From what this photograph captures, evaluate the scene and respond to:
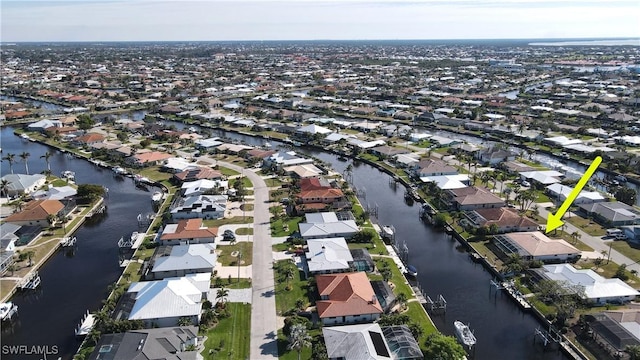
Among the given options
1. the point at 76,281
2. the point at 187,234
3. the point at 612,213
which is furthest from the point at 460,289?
the point at 76,281

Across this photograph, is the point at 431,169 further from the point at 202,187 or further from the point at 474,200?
the point at 202,187

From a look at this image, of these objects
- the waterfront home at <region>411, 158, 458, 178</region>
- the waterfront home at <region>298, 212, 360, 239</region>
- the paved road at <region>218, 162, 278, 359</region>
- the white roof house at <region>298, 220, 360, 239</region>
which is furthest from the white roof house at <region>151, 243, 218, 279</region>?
the waterfront home at <region>411, 158, 458, 178</region>

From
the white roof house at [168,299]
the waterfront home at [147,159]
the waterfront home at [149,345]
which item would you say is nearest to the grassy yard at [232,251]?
the white roof house at [168,299]

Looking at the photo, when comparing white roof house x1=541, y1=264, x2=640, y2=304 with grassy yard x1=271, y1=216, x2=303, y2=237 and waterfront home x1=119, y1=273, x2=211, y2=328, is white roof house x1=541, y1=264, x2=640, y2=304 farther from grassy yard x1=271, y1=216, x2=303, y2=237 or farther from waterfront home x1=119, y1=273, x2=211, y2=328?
waterfront home x1=119, y1=273, x2=211, y2=328

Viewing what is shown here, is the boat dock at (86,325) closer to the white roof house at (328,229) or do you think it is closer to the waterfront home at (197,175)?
the white roof house at (328,229)

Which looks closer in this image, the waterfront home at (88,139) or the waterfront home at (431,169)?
the waterfront home at (431,169)

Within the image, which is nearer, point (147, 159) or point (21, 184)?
point (21, 184)
